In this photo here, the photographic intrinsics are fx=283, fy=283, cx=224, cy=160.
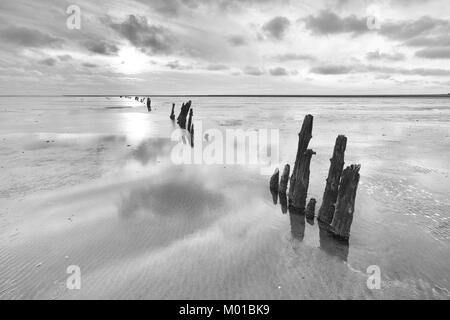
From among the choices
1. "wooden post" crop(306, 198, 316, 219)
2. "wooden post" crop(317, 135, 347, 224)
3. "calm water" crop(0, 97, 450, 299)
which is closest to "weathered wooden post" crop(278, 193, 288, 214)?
"calm water" crop(0, 97, 450, 299)

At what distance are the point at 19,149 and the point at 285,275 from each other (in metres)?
21.8

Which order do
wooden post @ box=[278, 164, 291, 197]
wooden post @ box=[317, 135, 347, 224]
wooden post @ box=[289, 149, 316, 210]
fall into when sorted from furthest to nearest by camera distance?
1. wooden post @ box=[278, 164, 291, 197]
2. wooden post @ box=[289, 149, 316, 210]
3. wooden post @ box=[317, 135, 347, 224]

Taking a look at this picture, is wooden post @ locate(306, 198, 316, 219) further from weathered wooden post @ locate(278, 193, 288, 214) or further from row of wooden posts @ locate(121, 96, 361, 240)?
weathered wooden post @ locate(278, 193, 288, 214)

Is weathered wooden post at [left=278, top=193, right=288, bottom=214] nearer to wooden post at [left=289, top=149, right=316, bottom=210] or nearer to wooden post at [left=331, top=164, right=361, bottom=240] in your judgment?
wooden post at [left=289, top=149, right=316, bottom=210]

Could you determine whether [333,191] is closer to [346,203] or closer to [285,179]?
[346,203]

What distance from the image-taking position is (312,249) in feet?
26.9

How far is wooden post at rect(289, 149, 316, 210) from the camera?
10586 millimetres

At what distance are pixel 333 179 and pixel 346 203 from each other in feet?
3.43

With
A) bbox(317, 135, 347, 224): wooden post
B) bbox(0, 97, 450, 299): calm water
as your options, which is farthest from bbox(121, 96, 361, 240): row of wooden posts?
bbox(0, 97, 450, 299): calm water

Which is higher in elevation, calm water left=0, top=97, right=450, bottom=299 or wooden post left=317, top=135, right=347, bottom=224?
wooden post left=317, top=135, right=347, bottom=224

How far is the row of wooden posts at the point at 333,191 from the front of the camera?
8.41 m

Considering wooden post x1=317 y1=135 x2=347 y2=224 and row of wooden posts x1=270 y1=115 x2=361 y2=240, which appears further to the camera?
wooden post x1=317 y1=135 x2=347 y2=224

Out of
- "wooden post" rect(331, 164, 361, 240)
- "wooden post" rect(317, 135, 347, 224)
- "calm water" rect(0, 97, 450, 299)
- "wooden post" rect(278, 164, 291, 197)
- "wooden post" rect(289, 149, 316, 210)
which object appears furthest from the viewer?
"wooden post" rect(278, 164, 291, 197)

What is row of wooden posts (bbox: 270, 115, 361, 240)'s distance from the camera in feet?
27.6
